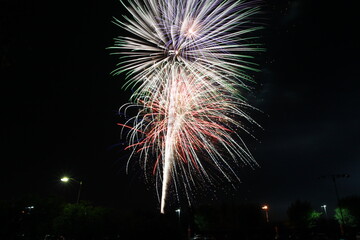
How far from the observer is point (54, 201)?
112ft

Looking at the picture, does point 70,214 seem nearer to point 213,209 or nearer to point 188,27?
point 188,27

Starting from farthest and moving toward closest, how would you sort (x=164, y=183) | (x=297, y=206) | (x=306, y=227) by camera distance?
(x=297, y=206) → (x=306, y=227) → (x=164, y=183)

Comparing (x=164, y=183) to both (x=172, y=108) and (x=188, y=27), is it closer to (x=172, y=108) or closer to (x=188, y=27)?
(x=172, y=108)

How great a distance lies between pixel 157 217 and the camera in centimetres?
1298

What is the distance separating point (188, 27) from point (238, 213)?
4818cm

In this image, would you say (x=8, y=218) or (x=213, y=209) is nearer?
(x=8, y=218)

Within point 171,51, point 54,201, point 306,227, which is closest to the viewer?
point 171,51

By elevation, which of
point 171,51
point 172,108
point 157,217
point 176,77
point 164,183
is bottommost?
point 157,217

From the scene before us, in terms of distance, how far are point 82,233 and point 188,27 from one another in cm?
2354

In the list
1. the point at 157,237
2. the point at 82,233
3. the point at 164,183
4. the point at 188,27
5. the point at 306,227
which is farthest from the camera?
the point at 306,227

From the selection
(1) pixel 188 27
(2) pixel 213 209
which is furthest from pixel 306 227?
(1) pixel 188 27

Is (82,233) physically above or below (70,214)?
below

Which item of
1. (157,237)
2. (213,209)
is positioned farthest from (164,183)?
(213,209)

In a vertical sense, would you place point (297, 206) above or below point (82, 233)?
above
